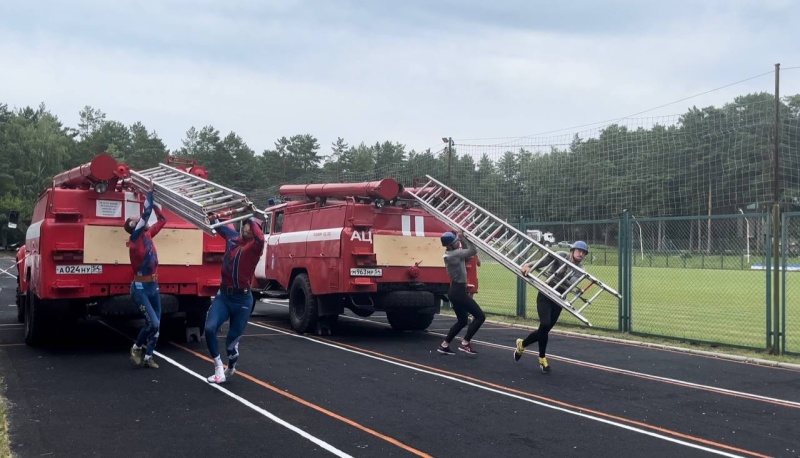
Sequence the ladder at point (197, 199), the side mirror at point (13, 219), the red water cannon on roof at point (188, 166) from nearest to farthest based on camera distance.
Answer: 1. the ladder at point (197, 199)
2. the red water cannon on roof at point (188, 166)
3. the side mirror at point (13, 219)

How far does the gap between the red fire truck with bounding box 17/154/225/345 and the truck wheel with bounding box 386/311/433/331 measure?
14.0ft

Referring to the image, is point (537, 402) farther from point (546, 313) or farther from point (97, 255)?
point (97, 255)

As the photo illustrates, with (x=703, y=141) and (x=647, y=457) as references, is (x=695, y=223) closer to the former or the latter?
(x=703, y=141)

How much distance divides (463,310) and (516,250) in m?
1.43

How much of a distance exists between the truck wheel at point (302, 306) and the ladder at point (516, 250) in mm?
2487

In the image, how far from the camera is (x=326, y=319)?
13.5m

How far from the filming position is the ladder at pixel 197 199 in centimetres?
952

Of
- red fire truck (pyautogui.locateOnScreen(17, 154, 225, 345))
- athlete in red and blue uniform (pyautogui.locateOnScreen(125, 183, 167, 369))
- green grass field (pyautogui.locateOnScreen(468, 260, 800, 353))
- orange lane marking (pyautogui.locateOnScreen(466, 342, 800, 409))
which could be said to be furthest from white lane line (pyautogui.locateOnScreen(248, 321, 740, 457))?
green grass field (pyautogui.locateOnScreen(468, 260, 800, 353))

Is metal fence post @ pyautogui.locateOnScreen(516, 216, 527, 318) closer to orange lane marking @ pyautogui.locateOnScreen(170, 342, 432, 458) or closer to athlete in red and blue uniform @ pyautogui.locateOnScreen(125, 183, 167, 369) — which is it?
orange lane marking @ pyautogui.locateOnScreen(170, 342, 432, 458)

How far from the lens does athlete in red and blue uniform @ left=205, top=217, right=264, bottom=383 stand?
28.2ft

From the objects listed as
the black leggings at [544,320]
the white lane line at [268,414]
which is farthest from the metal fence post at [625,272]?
the white lane line at [268,414]

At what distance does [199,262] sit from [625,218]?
26.0 feet

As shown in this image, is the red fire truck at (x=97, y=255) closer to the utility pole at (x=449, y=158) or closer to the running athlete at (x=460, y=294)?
the running athlete at (x=460, y=294)

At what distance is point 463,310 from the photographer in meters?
11.7
